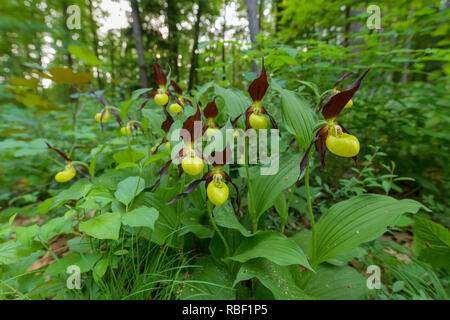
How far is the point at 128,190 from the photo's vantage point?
0.84 metres

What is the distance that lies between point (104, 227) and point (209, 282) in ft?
1.59

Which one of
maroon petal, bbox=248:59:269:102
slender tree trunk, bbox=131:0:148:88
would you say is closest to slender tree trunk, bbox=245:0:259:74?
maroon petal, bbox=248:59:269:102

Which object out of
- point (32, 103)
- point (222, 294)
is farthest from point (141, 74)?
point (222, 294)

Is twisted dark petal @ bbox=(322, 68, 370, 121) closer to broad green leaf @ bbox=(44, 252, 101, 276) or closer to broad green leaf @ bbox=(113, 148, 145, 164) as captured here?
broad green leaf @ bbox=(113, 148, 145, 164)

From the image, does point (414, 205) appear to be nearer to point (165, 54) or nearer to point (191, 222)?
point (191, 222)

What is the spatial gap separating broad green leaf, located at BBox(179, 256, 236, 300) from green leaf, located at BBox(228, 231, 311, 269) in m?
0.15

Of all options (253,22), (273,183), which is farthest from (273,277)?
(253,22)

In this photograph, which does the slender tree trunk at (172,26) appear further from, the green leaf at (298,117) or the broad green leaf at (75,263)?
the broad green leaf at (75,263)

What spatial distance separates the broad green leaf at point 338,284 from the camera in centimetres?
83

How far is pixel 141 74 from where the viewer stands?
421 cm

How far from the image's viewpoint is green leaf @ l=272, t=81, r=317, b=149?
0.83m

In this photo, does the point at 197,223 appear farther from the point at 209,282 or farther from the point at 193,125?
the point at 193,125

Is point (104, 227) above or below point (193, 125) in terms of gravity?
below
